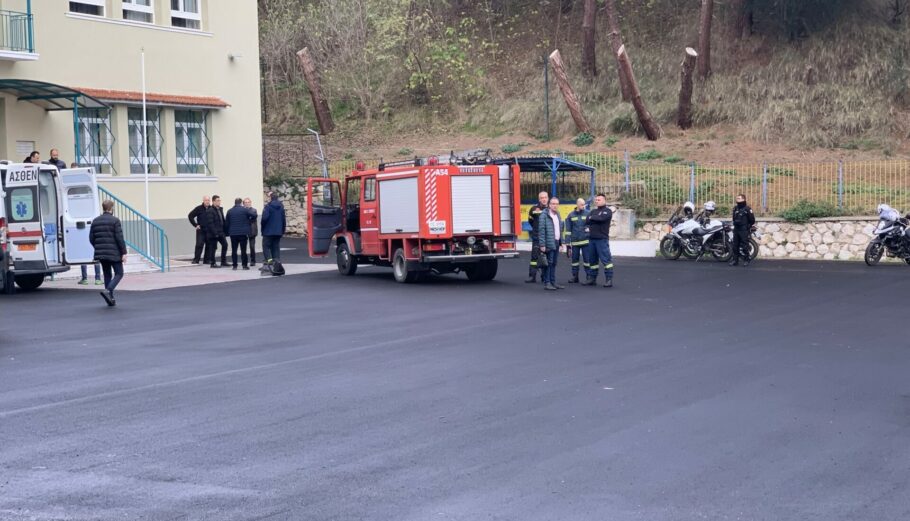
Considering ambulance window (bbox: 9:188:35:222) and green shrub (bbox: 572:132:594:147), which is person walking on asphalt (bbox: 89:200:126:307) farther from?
green shrub (bbox: 572:132:594:147)

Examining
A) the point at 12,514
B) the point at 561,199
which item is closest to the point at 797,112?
the point at 561,199

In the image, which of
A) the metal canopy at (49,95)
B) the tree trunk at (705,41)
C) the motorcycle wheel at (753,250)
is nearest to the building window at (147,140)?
the metal canopy at (49,95)

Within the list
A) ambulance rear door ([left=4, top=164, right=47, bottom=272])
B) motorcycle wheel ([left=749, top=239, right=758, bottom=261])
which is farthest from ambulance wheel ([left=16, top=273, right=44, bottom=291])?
motorcycle wheel ([left=749, top=239, right=758, bottom=261])

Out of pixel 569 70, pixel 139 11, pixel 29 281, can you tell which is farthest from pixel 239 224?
pixel 569 70

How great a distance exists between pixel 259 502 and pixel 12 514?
135 centimetres

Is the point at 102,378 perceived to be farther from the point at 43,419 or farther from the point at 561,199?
the point at 561,199

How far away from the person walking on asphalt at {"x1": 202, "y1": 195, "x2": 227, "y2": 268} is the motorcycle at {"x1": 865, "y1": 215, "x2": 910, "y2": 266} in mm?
A: 14989

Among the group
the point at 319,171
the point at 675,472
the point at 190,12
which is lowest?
the point at 675,472

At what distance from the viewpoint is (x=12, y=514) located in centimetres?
609

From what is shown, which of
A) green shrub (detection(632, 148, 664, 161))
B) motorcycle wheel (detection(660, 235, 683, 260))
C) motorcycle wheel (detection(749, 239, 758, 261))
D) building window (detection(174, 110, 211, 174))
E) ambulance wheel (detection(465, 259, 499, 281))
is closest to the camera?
ambulance wheel (detection(465, 259, 499, 281))

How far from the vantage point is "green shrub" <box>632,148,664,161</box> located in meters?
35.7

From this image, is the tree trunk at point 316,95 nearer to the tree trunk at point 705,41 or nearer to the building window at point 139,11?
the tree trunk at point 705,41

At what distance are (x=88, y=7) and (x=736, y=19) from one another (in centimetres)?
2543

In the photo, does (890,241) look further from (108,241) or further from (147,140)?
(147,140)
